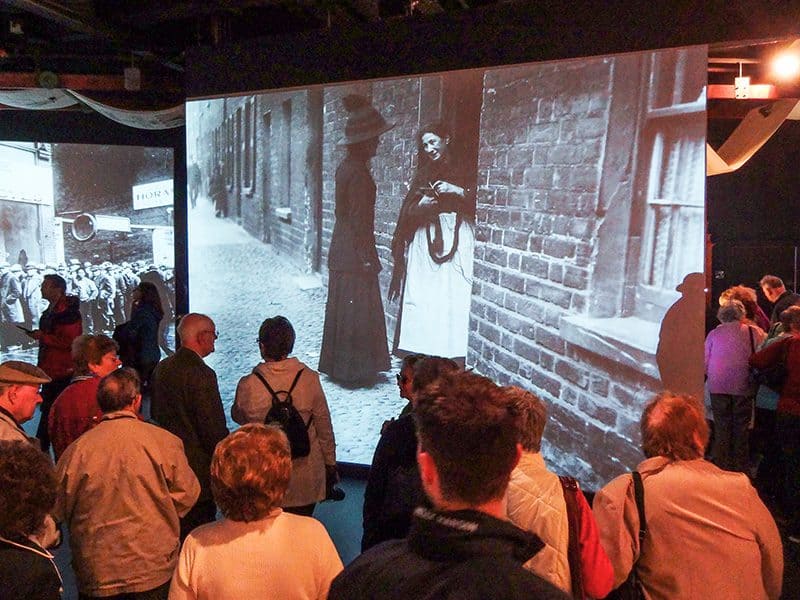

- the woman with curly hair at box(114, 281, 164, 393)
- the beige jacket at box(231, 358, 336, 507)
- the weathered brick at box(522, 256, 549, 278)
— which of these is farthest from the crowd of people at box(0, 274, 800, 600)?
the woman with curly hair at box(114, 281, 164, 393)

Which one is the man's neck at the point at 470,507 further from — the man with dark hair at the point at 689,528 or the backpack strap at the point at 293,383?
the backpack strap at the point at 293,383

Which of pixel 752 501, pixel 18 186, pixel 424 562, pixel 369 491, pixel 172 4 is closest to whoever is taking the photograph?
pixel 424 562

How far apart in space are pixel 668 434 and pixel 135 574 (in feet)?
6.34

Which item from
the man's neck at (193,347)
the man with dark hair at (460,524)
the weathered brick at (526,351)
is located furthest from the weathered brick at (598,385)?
the man with dark hair at (460,524)

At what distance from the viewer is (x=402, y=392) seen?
310 centimetres

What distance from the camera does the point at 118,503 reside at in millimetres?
2562

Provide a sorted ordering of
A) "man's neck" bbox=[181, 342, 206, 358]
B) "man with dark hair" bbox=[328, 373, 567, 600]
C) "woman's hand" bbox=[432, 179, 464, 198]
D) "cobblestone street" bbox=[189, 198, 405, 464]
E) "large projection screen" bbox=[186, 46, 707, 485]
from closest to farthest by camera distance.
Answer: "man with dark hair" bbox=[328, 373, 567, 600], "man's neck" bbox=[181, 342, 206, 358], "large projection screen" bbox=[186, 46, 707, 485], "woman's hand" bbox=[432, 179, 464, 198], "cobblestone street" bbox=[189, 198, 405, 464]

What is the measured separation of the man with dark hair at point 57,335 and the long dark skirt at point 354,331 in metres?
1.92

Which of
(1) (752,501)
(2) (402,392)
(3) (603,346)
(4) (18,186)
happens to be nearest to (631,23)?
(3) (603,346)

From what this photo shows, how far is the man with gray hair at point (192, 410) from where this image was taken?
343 centimetres

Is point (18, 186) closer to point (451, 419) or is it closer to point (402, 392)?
point (402, 392)

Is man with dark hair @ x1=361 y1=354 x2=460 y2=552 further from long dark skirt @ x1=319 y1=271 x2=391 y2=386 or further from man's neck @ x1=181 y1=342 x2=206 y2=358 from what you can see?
long dark skirt @ x1=319 y1=271 x2=391 y2=386

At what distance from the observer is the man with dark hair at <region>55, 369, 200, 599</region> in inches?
101

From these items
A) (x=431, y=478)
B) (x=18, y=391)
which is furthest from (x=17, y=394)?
(x=431, y=478)
